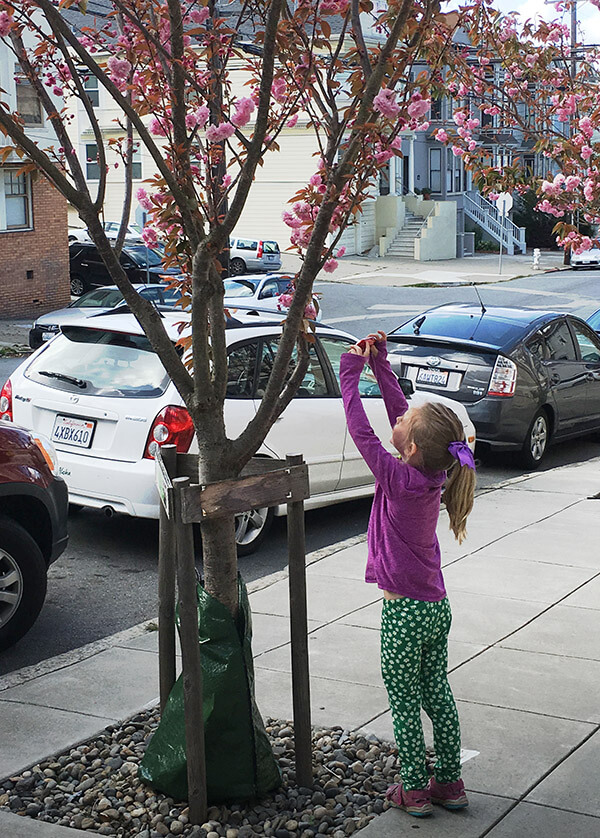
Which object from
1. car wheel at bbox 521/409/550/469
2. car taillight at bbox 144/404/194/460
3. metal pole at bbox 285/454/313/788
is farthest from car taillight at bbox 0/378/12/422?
car wheel at bbox 521/409/550/469

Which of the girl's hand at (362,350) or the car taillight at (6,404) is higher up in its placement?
the girl's hand at (362,350)

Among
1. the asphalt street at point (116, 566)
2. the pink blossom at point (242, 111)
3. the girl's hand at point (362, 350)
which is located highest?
the pink blossom at point (242, 111)

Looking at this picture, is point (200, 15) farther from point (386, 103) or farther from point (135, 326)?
point (135, 326)

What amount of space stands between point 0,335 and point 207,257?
70.9 feet

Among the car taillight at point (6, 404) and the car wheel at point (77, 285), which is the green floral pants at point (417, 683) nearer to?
the car taillight at point (6, 404)

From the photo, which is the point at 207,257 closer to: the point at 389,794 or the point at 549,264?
the point at 389,794

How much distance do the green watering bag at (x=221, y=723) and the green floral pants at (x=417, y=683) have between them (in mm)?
513

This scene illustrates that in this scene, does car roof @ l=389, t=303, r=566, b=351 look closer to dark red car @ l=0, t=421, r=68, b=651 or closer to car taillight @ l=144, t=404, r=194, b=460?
car taillight @ l=144, t=404, r=194, b=460

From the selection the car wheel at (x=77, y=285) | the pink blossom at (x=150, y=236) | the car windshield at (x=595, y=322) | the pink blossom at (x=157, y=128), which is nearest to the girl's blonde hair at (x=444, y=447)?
the pink blossom at (x=150, y=236)

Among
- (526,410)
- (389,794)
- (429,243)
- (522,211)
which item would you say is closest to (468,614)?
(389,794)

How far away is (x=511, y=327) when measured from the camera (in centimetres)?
1230

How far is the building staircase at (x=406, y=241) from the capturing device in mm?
49500

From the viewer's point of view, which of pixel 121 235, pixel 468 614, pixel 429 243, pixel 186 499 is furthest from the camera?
pixel 429 243

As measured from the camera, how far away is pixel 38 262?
95.4 ft
